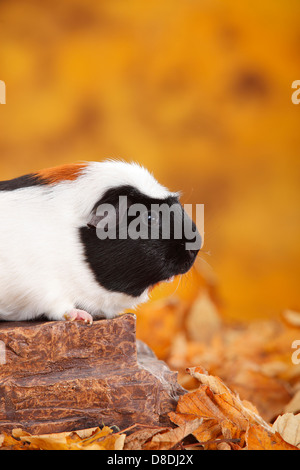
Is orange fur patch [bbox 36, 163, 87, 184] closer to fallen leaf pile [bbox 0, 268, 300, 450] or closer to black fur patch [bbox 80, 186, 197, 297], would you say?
black fur patch [bbox 80, 186, 197, 297]

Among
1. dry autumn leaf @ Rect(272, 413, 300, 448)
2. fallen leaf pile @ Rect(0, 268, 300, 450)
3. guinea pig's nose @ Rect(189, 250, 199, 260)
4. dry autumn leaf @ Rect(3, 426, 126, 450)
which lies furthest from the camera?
guinea pig's nose @ Rect(189, 250, 199, 260)

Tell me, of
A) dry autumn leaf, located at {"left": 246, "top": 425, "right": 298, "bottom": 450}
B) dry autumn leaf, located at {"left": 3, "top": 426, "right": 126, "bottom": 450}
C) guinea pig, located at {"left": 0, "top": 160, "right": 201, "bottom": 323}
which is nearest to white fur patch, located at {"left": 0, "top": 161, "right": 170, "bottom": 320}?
guinea pig, located at {"left": 0, "top": 160, "right": 201, "bottom": 323}

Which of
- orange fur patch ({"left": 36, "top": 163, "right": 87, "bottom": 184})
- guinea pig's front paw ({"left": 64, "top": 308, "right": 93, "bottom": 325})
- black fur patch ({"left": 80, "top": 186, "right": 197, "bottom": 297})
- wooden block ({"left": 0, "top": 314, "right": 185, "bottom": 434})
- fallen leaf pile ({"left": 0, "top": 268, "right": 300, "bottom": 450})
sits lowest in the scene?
fallen leaf pile ({"left": 0, "top": 268, "right": 300, "bottom": 450})

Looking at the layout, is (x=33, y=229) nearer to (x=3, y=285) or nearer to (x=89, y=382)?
(x=3, y=285)

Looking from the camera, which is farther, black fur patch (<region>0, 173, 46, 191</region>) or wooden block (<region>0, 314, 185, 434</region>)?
black fur patch (<region>0, 173, 46, 191</region>)

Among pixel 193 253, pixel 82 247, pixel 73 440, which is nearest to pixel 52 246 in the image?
pixel 82 247

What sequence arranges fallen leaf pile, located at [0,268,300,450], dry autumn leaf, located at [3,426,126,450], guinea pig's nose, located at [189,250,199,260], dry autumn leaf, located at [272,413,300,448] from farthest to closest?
guinea pig's nose, located at [189,250,199,260]
dry autumn leaf, located at [272,413,300,448]
fallen leaf pile, located at [0,268,300,450]
dry autumn leaf, located at [3,426,126,450]

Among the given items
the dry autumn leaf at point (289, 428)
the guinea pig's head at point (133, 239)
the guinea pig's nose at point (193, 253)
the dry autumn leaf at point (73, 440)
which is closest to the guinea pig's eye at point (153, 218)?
the guinea pig's head at point (133, 239)

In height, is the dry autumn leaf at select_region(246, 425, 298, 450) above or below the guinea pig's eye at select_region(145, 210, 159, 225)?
below

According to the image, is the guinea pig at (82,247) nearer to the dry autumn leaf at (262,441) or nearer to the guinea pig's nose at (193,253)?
the guinea pig's nose at (193,253)
